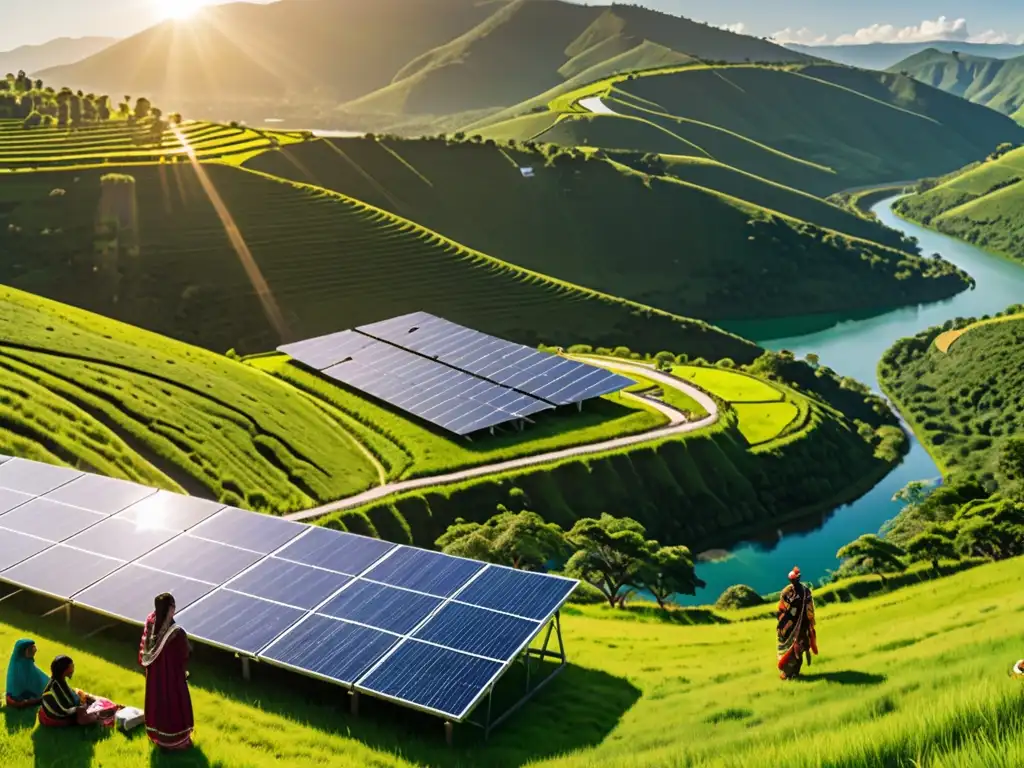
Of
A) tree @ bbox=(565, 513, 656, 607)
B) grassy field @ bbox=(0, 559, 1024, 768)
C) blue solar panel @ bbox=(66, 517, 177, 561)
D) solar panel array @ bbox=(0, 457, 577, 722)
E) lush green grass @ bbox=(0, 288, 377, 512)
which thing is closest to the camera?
grassy field @ bbox=(0, 559, 1024, 768)

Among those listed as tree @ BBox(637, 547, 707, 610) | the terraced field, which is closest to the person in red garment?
tree @ BBox(637, 547, 707, 610)

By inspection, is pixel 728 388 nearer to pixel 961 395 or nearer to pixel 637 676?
pixel 961 395

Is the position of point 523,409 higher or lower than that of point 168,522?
higher

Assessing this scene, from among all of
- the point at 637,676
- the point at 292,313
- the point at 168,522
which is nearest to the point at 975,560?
the point at 637,676

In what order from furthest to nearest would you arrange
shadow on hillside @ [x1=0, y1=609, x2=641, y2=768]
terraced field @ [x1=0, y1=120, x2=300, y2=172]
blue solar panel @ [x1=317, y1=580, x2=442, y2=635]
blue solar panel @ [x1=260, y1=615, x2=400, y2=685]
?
terraced field @ [x1=0, y1=120, x2=300, y2=172] → blue solar panel @ [x1=317, y1=580, x2=442, y2=635] → blue solar panel @ [x1=260, y1=615, x2=400, y2=685] → shadow on hillside @ [x1=0, y1=609, x2=641, y2=768]

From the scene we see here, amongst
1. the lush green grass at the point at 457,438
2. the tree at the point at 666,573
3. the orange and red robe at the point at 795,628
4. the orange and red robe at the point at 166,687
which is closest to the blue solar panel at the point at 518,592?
the orange and red robe at the point at 795,628

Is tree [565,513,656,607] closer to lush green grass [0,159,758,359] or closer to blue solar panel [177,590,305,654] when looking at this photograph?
blue solar panel [177,590,305,654]
